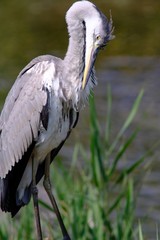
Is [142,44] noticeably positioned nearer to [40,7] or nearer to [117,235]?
[40,7]

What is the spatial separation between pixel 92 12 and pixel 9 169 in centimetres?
108

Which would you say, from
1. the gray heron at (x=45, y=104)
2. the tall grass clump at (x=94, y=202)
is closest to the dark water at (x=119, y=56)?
the tall grass clump at (x=94, y=202)

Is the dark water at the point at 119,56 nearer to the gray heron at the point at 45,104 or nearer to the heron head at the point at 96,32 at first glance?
the gray heron at the point at 45,104

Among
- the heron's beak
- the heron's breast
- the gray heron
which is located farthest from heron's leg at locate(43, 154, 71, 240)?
the heron's beak

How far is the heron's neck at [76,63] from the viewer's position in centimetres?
555

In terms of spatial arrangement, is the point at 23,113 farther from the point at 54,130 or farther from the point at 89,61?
the point at 89,61

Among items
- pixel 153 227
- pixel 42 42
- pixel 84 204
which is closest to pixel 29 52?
pixel 42 42

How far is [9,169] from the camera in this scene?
5871 millimetres

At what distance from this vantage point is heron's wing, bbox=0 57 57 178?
5688 mm

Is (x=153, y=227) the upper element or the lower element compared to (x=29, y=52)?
lower

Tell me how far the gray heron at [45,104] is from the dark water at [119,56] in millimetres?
3111

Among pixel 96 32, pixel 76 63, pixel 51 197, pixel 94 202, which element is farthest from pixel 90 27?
pixel 94 202

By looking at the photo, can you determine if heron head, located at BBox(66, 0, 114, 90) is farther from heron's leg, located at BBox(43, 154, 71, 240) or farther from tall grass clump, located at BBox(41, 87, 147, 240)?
tall grass clump, located at BBox(41, 87, 147, 240)

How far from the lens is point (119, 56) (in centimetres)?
1383
